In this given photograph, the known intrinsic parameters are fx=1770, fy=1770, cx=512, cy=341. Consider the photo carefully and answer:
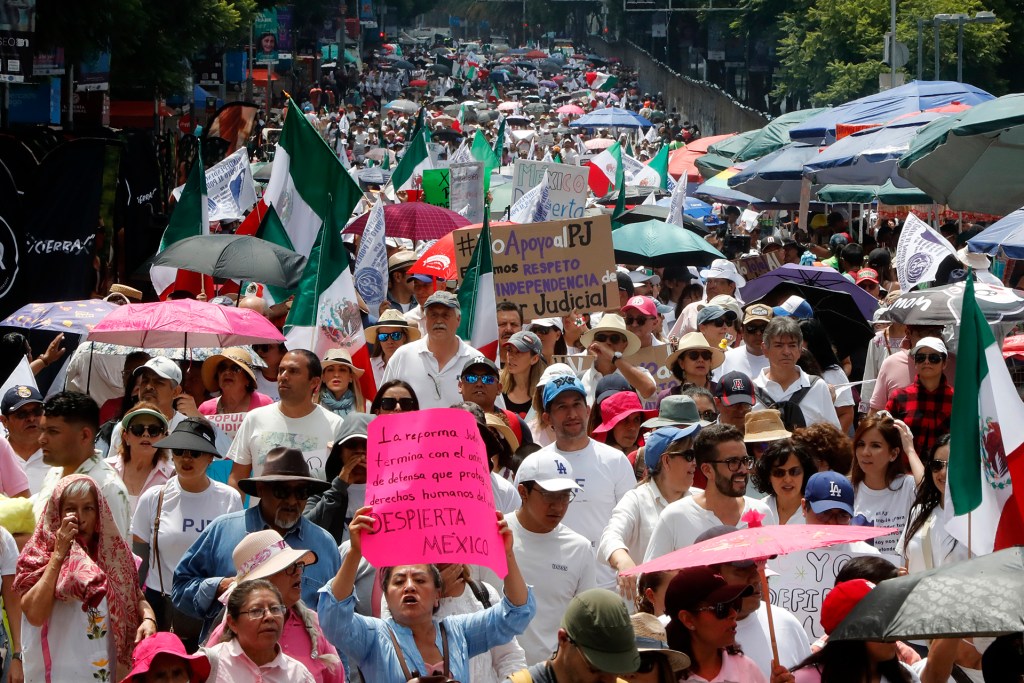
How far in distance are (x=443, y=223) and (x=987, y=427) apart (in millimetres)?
10084

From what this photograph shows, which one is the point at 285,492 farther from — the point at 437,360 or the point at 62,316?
the point at 62,316

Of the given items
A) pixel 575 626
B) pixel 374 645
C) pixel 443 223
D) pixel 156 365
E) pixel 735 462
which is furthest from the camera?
pixel 443 223

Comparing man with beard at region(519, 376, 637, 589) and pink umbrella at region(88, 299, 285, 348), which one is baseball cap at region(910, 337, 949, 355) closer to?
man with beard at region(519, 376, 637, 589)

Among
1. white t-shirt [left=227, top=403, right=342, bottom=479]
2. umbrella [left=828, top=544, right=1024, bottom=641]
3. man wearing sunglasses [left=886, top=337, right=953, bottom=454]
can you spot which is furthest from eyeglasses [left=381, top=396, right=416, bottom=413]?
umbrella [left=828, top=544, right=1024, bottom=641]

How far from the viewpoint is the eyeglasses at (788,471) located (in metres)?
7.18

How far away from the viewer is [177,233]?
14.6 m

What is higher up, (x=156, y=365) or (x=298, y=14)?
(x=298, y=14)

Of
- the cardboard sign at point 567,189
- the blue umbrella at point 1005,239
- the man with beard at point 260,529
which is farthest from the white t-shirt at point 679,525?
the cardboard sign at point 567,189

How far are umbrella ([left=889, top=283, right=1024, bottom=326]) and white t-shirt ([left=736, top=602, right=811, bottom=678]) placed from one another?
172 inches

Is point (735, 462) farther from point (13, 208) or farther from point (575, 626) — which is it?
point (13, 208)

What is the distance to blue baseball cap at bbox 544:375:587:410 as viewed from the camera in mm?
7605

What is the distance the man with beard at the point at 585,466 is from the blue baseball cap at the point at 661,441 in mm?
226

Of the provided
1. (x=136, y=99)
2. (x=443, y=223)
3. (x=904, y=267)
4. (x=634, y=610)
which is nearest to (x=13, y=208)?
(x=443, y=223)

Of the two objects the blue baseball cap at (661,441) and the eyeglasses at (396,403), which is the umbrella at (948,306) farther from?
the eyeglasses at (396,403)
